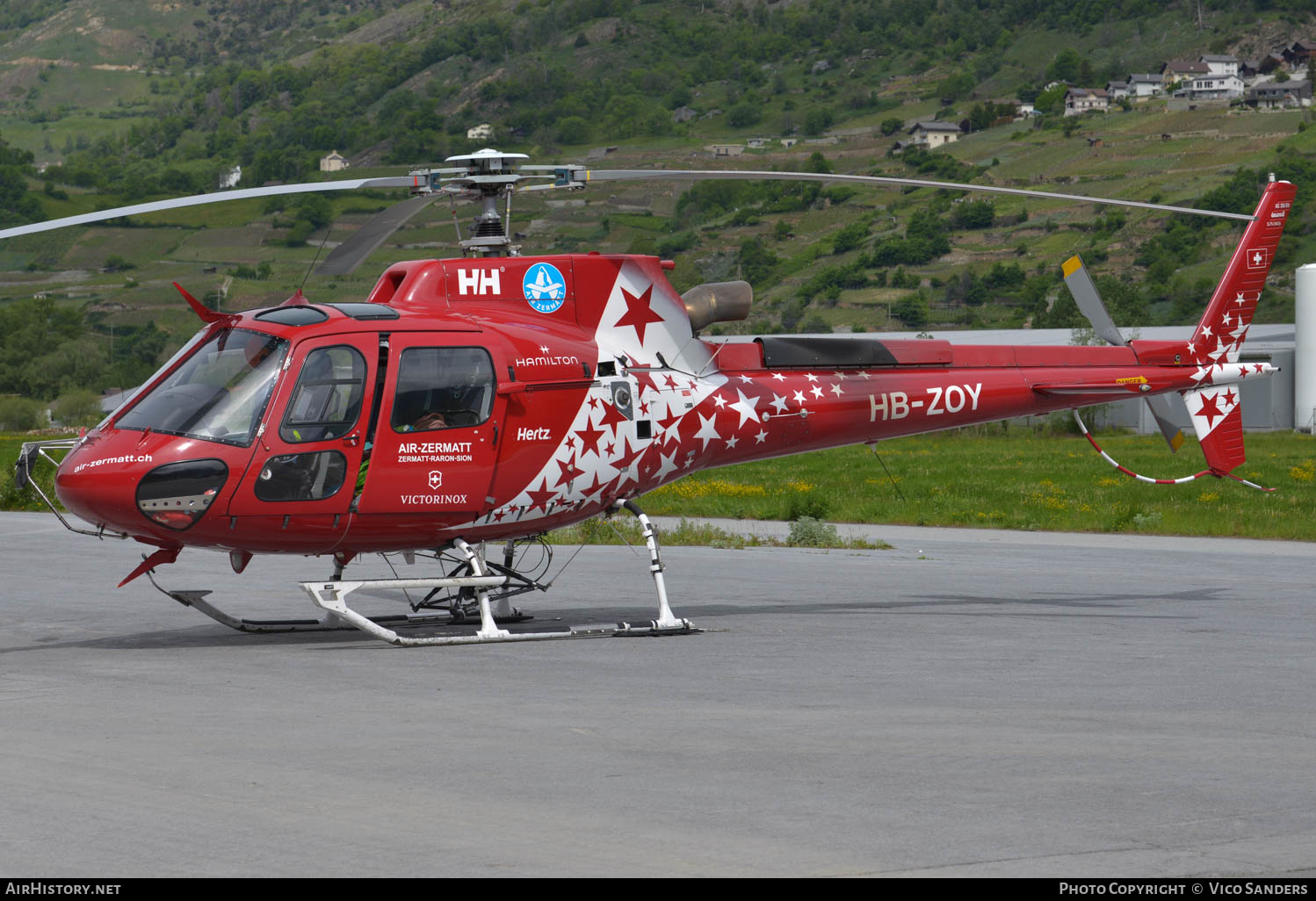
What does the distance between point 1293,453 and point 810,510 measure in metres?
24.6

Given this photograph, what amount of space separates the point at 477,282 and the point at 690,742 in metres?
5.83

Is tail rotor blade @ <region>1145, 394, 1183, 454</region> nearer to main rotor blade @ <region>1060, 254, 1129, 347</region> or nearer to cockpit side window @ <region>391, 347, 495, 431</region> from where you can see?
main rotor blade @ <region>1060, 254, 1129, 347</region>

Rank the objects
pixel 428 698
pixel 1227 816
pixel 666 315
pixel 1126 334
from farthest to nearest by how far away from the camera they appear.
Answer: pixel 1126 334 < pixel 666 315 < pixel 428 698 < pixel 1227 816

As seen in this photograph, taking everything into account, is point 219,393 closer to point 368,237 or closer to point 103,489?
point 103,489

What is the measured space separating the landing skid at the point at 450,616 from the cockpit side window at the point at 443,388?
112 centimetres

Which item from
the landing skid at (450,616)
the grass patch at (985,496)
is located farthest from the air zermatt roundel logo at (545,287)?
the grass patch at (985,496)

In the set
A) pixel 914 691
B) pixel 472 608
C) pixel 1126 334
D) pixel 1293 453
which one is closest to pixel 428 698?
pixel 914 691

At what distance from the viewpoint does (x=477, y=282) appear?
13039mm

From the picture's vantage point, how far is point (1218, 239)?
14700 centimetres

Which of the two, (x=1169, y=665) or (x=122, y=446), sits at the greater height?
(x=122, y=446)

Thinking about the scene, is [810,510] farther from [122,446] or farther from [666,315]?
[122,446]

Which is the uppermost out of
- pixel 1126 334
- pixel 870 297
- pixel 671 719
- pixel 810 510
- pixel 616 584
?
pixel 671 719

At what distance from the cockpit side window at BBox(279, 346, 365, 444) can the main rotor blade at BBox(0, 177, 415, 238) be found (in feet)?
4.13

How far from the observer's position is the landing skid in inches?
470
